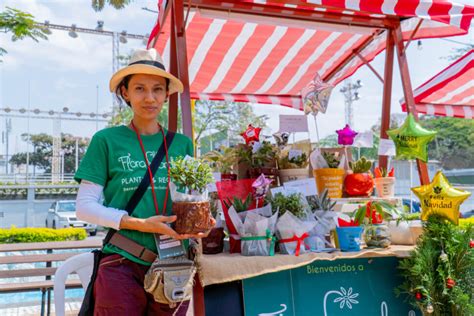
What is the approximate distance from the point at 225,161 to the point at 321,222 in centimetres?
74

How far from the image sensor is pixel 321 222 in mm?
2408

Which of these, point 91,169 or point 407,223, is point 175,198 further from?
point 407,223

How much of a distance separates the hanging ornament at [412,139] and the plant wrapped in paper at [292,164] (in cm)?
68

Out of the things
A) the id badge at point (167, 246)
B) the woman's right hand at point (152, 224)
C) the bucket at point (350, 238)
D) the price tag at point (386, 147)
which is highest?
the price tag at point (386, 147)

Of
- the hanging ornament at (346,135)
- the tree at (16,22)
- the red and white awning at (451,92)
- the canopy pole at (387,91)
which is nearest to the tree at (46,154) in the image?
the tree at (16,22)

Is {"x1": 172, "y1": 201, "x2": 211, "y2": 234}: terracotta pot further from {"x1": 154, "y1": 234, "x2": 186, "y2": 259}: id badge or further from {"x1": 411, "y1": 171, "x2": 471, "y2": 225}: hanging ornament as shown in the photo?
{"x1": 411, "y1": 171, "x2": 471, "y2": 225}: hanging ornament

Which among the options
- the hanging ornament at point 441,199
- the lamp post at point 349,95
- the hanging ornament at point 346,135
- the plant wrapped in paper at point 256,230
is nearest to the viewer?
the plant wrapped in paper at point 256,230

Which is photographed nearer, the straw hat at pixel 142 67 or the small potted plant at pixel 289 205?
the straw hat at pixel 142 67

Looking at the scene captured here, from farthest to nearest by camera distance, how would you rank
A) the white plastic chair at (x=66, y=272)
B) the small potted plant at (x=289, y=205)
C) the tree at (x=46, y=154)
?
the tree at (x=46, y=154) < the small potted plant at (x=289, y=205) < the white plastic chair at (x=66, y=272)

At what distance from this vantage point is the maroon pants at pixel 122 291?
5.06 ft

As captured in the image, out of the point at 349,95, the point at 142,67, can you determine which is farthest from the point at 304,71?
the point at 349,95

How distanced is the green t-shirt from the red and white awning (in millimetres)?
4480

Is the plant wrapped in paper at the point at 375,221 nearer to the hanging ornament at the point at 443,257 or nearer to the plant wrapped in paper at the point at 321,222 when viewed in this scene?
the plant wrapped in paper at the point at 321,222

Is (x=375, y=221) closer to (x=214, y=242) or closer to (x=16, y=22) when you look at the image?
(x=214, y=242)
